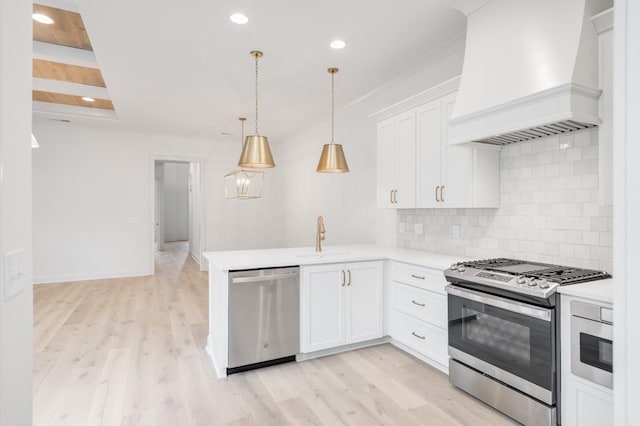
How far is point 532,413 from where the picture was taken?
2078 mm

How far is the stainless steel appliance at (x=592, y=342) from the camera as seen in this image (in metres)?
1.77

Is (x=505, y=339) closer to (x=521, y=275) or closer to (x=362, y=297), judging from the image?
(x=521, y=275)

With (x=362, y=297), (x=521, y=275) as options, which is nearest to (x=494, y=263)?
(x=521, y=275)

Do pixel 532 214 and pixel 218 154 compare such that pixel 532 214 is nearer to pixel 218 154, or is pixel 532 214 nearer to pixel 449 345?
pixel 449 345

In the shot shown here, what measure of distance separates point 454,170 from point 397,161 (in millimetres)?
692

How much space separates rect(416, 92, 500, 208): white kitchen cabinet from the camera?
285cm

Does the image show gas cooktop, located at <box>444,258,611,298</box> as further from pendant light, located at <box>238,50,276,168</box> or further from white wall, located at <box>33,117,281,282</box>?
white wall, located at <box>33,117,281,282</box>

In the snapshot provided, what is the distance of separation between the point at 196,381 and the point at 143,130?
207 inches

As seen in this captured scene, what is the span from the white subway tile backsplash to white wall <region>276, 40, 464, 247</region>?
3.63 ft

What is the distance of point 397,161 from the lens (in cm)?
355

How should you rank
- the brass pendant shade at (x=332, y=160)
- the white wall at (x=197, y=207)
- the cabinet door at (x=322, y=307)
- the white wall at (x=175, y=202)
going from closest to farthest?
the cabinet door at (x=322, y=307)
the brass pendant shade at (x=332, y=160)
the white wall at (x=197, y=207)
the white wall at (x=175, y=202)

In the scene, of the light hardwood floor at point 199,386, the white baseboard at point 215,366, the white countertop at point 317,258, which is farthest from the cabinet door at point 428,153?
the white baseboard at point 215,366

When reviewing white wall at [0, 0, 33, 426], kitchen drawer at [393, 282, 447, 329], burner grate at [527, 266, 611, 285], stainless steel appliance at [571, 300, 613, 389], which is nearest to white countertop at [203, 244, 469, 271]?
A: kitchen drawer at [393, 282, 447, 329]

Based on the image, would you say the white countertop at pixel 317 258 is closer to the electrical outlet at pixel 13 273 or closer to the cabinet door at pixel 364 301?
the cabinet door at pixel 364 301
